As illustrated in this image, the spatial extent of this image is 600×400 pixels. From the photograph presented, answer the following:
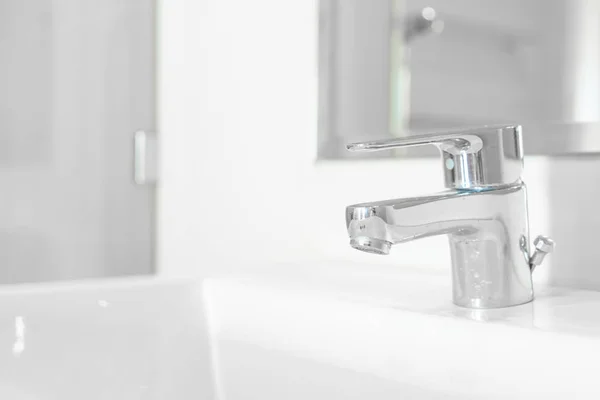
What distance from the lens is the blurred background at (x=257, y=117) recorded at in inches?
28.3

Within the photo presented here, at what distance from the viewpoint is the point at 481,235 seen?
598 millimetres

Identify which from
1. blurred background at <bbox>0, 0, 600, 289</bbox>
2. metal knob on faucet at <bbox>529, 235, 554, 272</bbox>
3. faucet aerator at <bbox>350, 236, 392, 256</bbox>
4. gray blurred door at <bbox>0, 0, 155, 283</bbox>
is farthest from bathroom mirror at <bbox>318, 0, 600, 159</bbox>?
gray blurred door at <bbox>0, 0, 155, 283</bbox>

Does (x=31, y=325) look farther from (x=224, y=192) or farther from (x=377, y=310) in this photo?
(x=224, y=192)

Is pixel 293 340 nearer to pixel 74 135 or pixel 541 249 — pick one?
pixel 541 249

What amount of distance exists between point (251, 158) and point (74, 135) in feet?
0.89

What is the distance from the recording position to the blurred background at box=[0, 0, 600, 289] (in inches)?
28.3

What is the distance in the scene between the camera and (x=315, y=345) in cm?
64

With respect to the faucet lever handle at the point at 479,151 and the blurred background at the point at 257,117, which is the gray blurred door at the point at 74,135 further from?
the faucet lever handle at the point at 479,151

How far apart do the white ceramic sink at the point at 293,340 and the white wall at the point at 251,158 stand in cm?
11

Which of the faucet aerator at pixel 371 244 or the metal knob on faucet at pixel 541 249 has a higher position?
the faucet aerator at pixel 371 244

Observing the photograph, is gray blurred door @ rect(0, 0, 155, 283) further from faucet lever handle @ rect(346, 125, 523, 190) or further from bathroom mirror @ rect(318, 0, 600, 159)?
faucet lever handle @ rect(346, 125, 523, 190)

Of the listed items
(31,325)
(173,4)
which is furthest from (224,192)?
(31,325)

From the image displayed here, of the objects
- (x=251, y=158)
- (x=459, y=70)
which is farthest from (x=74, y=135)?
(x=459, y=70)

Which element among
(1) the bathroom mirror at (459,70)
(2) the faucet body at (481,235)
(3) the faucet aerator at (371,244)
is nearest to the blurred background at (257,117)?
(1) the bathroom mirror at (459,70)
